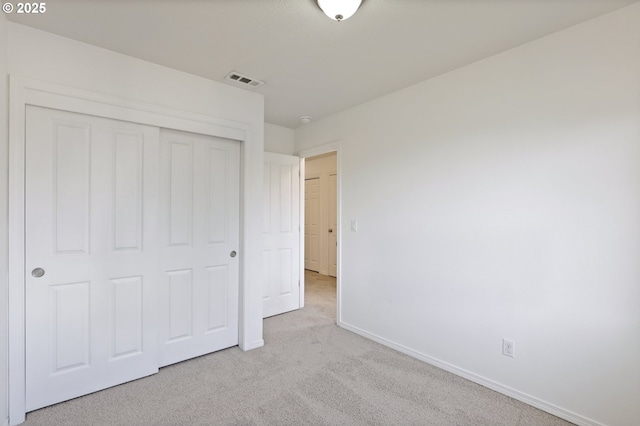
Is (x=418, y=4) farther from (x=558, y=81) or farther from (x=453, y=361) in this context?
(x=453, y=361)

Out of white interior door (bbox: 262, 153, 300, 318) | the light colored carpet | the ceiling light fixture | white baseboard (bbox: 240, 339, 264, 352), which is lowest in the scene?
the light colored carpet

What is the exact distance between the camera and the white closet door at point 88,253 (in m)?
1.95

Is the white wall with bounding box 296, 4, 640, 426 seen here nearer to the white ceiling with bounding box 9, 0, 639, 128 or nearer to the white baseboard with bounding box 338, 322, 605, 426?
the white baseboard with bounding box 338, 322, 605, 426

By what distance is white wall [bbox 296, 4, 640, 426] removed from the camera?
68.7 inches

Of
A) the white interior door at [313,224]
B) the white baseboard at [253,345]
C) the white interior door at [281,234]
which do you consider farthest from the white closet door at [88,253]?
the white interior door at [313,224]

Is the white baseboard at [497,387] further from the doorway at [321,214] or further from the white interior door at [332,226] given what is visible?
the doorway at [321,214]

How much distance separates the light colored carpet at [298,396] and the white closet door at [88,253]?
221 millimetres

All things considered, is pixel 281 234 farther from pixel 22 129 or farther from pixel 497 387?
pixel 497 387

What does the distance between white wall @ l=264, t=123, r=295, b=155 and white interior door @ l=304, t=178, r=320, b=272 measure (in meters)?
2.36

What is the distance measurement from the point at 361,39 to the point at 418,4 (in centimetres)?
44

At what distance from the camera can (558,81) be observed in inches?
76.8

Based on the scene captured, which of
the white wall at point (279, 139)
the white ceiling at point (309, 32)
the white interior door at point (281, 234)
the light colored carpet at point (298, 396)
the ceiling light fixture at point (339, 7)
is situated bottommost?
the light colored carpet at point (298, 396)

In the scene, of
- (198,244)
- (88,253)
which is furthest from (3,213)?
(198,244)

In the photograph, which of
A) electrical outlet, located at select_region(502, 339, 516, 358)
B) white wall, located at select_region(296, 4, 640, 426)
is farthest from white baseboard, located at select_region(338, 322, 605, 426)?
electrical outlet, located at select_region(502, 339, 516, 358)
